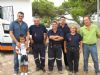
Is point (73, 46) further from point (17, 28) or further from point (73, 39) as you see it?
point (17, 28)

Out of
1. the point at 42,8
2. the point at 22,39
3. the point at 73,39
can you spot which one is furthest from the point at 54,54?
the point at 42,8

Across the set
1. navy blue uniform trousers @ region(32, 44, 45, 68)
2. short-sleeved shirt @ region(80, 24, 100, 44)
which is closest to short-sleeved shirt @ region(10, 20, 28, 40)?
navy blue uniform trousers @ region(32, 44, 45, 68)

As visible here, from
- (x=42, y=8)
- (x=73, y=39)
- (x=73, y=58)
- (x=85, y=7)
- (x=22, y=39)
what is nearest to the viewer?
(x=22, y=39)

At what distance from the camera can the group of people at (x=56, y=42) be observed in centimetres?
1089

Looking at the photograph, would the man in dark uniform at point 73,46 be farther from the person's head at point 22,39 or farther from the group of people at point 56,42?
the person's head at point 22,39

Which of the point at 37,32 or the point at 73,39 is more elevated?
the point at 37,32

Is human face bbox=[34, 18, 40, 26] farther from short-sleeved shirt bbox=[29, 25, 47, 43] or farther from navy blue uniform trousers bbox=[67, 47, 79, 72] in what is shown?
navy blue uniform trousers bbox=[67, 47, 79, 72]

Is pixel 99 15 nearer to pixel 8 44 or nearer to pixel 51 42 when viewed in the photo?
pixel 8 44

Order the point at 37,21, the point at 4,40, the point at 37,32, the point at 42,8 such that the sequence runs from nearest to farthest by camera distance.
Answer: the point at 37,21, the point at 37,32, the point at 4,40, the point at 42,8

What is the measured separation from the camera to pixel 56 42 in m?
11.6

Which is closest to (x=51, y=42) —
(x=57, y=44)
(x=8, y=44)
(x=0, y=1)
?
(x=57, y=44)

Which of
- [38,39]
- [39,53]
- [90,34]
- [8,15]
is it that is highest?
[8,15]

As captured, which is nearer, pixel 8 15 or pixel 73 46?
pixel 73 46

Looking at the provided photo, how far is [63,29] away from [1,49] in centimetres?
679
